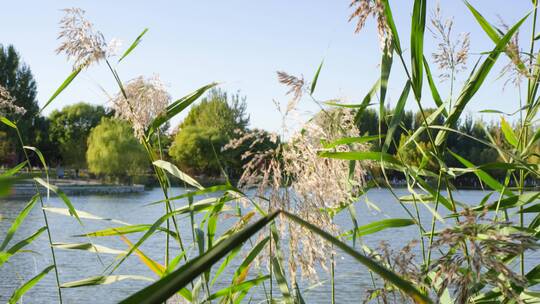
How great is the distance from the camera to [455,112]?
70.0 inches

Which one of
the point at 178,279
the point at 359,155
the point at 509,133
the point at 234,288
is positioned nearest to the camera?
the point at 178,279

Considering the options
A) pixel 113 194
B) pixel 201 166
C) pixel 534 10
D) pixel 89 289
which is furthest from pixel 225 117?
pixel 534 10

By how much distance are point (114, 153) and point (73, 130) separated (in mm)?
12068

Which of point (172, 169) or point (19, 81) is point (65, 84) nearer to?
point (172, 169)

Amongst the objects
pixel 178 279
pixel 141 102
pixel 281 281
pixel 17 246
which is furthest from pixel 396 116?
pixel 17 246

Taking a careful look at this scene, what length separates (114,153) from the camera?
2216 inches

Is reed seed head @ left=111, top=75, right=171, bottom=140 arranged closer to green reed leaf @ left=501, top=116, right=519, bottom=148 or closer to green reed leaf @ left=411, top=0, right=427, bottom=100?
green reed leaf @ left=411, top=0, right=427, bottom=100

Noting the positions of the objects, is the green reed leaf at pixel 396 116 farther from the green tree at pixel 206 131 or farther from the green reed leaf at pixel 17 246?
the green tree at pixel 206 131

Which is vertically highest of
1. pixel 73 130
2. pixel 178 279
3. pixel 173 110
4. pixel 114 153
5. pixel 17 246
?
pixel 73 130

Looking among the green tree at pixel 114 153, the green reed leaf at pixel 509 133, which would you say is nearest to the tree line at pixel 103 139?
the green tree at pixel 114 153

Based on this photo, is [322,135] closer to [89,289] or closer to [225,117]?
[89,289]

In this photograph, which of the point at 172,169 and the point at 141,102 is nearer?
the point at 172,169

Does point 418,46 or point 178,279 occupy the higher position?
point 418,46

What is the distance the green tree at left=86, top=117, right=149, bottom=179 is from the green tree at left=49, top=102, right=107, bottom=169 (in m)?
2.63
